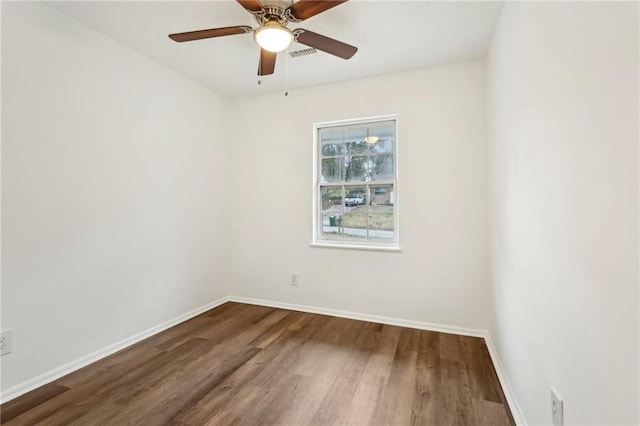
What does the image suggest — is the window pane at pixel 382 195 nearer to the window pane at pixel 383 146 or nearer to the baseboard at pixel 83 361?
the window pane at pixel 383 146

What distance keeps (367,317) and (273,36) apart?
2.70 m

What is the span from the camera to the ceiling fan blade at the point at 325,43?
188cm

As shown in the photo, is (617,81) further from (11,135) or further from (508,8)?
(11,135)

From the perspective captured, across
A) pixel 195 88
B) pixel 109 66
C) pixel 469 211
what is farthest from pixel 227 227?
pixel 469 211

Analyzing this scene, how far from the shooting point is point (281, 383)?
2.03 meters

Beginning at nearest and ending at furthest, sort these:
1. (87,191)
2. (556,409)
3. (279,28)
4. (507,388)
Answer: (556,409) → (279,28) → (507,388) → (87,191)

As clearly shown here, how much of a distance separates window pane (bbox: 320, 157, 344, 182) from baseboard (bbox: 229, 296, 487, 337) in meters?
1.50

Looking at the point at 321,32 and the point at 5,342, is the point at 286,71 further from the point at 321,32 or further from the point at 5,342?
the point at 5,342

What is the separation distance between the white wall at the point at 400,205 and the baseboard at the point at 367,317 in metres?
0.05

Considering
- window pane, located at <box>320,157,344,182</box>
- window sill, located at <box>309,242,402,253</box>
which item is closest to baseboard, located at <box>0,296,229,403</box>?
window sill, located at <box>309,242,402,253</box>

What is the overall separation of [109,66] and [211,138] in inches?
48.1

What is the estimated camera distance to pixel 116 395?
6.19ft

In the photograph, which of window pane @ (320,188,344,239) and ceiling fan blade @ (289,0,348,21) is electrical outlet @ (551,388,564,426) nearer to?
ceiling fan blade @ (289,0,348,21)

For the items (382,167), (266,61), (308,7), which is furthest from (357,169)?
(308,7)
